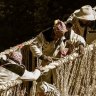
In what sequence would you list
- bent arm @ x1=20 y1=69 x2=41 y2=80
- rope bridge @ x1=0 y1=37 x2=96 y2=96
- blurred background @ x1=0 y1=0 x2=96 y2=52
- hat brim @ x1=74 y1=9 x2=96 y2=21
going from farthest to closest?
blurred background @ x1=0 y1=0 x2=96 y2=52
hat brim @ x1=74 y1=9 x2=96 y2=21
rope bridge @ x1=0 y1=37 x2=96 y2=96
bent arm @ x1=20 y1=69 x2=41 y2=80

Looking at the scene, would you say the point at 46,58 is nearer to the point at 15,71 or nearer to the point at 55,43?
the point at 55,43

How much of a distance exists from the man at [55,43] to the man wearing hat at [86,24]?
510 millimetres

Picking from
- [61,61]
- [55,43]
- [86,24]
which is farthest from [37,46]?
[86,24]

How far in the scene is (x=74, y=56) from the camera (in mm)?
6477

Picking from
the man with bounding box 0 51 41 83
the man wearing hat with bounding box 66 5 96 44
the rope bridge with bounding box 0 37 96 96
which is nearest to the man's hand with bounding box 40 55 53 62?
the rope bridge with bounding box 0 37 96 96

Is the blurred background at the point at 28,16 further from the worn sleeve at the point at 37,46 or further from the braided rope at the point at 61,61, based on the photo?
the braided rope at the point at 61,61

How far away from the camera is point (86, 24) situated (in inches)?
290

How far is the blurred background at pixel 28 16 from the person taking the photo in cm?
1223

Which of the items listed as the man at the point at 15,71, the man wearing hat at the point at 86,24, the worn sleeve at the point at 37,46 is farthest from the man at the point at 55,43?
the man at the point at 15,71

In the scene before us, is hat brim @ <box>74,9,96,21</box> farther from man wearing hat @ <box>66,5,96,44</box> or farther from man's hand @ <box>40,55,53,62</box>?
man's hand @ <box>40,55,53,62</box>

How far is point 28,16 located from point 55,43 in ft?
20.0

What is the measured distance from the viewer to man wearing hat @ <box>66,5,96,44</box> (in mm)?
7367

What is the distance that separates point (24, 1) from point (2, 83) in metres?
7.42

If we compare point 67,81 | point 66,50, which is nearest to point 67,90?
point 67,81
